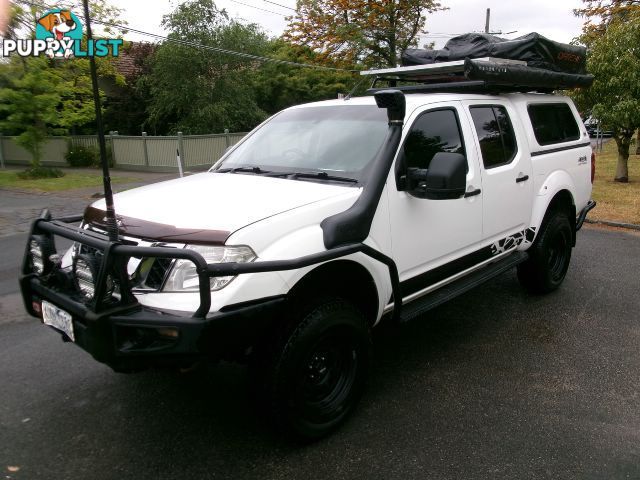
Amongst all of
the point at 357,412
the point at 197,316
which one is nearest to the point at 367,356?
the point at 357,412

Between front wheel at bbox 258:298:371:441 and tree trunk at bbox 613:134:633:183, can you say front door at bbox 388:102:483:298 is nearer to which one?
front wheel at bbox 258:298:371:441

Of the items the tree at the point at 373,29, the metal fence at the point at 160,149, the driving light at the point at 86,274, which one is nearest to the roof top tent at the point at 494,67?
the driving light at the point at 86,274

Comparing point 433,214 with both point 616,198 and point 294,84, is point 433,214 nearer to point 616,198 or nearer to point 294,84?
point 616,198

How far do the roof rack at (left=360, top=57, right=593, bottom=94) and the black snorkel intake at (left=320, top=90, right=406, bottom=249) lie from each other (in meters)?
0.84

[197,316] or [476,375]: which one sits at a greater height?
[197,316]

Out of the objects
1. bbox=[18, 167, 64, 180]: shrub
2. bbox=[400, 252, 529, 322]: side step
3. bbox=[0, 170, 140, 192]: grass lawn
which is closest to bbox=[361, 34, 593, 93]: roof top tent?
bbox=[400, 252, 529, 322]: side step

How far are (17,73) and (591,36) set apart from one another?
15598 mm

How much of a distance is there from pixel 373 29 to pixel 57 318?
27.1 meters

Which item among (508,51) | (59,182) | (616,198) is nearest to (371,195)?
(508,51)

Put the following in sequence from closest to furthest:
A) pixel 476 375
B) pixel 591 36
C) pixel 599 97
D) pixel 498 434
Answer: pixel 498 434, pixel 476 375, pixel 599 97, pixel 591 36

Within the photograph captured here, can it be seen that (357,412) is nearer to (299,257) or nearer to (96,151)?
(299,257)

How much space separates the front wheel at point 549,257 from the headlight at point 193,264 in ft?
10.9

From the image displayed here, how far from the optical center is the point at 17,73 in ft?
51.6

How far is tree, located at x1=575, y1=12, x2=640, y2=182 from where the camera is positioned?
437 inches
